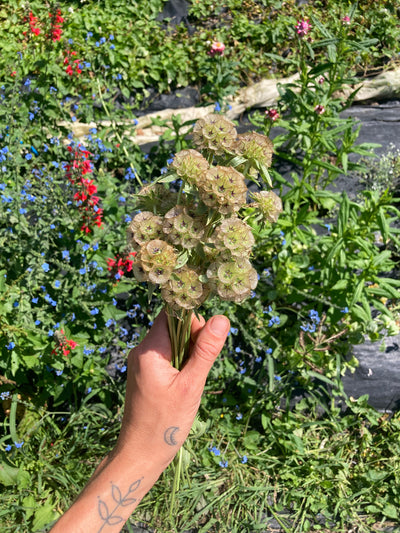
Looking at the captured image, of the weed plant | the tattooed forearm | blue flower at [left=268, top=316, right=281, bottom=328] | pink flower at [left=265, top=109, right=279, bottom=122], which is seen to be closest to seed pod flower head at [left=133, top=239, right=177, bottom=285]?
the tattooed forearm

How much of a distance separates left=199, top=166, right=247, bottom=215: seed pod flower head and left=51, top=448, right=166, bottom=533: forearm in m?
1.13

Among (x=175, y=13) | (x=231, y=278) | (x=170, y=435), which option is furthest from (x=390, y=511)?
(x=175, y=13)

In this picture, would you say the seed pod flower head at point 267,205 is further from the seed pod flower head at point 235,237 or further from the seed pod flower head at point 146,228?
the seed pod flower head at point 146,228

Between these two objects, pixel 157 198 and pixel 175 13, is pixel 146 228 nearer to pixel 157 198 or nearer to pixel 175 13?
pixel 157 198

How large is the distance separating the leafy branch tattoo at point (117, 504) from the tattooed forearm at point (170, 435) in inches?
7.8

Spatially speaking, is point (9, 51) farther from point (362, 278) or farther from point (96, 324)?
point (362, 278)

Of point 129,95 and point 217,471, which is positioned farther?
point 129,95

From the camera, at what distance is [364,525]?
3146 millimetres

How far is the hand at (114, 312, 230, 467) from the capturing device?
1.86 meters

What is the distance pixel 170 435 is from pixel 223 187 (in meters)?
1.06

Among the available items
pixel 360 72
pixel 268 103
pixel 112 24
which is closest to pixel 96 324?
pixel 268 103

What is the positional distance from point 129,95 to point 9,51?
4.70 ft

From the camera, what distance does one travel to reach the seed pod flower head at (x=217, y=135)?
1590 millimetres

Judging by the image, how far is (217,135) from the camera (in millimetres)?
1588
